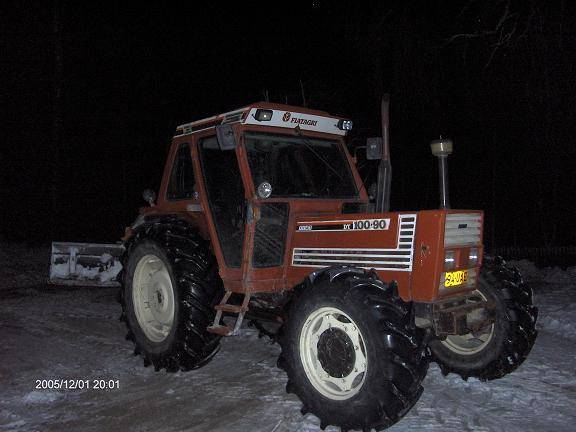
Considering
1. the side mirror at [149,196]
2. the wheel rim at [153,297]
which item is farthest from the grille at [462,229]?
the side mirror at [149,196]

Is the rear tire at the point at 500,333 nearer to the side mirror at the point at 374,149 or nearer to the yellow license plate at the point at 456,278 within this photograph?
the yellow license plate at the point at 456,278

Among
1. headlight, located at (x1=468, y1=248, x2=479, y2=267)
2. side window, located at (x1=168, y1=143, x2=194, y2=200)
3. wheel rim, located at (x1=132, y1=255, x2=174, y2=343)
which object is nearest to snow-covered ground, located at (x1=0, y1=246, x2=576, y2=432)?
wheel rim, located at (x1=132, y1=255, x2=174, y2=343)

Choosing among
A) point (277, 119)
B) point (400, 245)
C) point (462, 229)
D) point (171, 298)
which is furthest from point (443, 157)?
point (171, 298)

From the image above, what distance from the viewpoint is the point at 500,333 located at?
15.8ft

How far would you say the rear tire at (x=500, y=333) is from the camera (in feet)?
15.7

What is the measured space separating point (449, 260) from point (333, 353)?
117cm

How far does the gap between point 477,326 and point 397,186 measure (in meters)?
14.6

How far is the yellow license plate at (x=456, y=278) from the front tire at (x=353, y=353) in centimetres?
65

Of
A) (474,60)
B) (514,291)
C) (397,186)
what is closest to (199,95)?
(397,186)

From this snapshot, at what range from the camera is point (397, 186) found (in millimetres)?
18750

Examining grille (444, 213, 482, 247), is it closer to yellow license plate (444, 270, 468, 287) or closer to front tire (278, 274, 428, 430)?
yellow license plate (444, 270, 468, 287)

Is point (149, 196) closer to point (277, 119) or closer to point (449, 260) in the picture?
point (277, 119)

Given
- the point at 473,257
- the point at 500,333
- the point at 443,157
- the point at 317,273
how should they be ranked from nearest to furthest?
the point at 317,273, the point at 443,157, the point at 473,257, the point at 500,333

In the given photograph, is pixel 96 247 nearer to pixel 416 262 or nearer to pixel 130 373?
pixel 130 373
